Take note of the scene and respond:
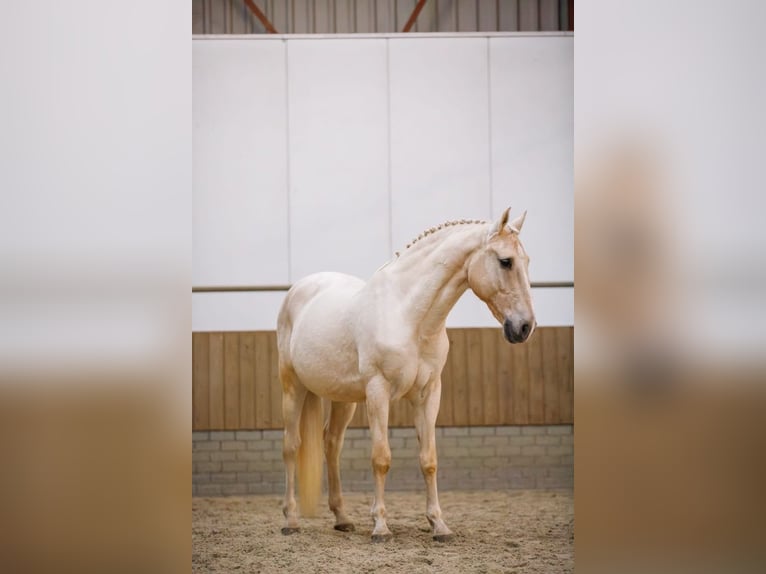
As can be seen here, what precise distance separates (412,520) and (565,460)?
1744mm

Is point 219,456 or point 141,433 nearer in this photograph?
point 141,433

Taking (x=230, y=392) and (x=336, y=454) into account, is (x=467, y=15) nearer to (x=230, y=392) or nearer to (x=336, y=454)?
(x=230, y=392)

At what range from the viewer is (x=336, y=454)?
4984mm

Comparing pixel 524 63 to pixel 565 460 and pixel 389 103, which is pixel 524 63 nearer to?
pixel 389 103

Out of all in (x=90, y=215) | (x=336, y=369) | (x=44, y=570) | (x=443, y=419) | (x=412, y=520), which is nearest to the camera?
(x=44, y=570)

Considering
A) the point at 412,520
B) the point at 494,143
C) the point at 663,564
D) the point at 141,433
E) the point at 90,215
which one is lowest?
the point at 412,520

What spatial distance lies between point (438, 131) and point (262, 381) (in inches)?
93.1

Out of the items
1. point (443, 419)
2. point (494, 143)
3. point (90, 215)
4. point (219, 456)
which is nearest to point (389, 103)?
point (494, 143)

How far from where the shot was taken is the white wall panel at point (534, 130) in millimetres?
6449

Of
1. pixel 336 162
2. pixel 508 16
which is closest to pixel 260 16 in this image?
pixel 336 162

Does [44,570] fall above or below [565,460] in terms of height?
above

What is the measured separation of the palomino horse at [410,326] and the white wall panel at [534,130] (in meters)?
2.14

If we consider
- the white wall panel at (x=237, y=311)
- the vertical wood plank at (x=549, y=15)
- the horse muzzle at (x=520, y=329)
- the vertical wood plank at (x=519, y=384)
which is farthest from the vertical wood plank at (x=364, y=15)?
the horse muzzle at (x=520, y=329)

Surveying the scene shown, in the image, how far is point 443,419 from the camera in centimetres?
637
